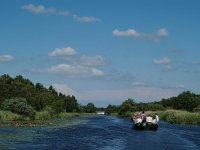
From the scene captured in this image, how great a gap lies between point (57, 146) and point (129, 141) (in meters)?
10.8

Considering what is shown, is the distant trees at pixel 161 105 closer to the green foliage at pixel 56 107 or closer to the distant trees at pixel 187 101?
the distant trees at pixel 187 101

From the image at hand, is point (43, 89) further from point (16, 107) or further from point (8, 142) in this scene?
point (8, 142)

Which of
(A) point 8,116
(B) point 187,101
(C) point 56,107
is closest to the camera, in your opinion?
(A) point 8,116

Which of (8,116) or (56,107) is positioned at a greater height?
A: (56,107)

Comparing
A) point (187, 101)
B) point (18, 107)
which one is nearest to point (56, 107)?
point (187, 101)

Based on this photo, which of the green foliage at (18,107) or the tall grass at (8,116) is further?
the green foliage at (18,107)

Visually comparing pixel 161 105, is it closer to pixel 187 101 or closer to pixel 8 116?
pixel 187 101

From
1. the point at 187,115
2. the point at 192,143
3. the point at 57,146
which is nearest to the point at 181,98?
the point at 187,115

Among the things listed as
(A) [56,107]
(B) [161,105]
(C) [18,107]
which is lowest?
(C) [18,107]

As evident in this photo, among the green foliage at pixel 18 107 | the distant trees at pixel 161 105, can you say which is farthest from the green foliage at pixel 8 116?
the distant trees at pixel 161 105

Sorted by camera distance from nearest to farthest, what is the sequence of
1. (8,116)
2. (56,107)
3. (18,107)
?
1. (8,116)
2. (18,107)
3. (56,107)

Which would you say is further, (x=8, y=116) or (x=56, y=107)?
(x=56, y=107)

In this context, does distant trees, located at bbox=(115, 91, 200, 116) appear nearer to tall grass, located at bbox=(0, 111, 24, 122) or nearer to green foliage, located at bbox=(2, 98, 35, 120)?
green foliage, located at bbox=(2, 98, 35, 120)

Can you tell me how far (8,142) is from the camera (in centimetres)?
4269
